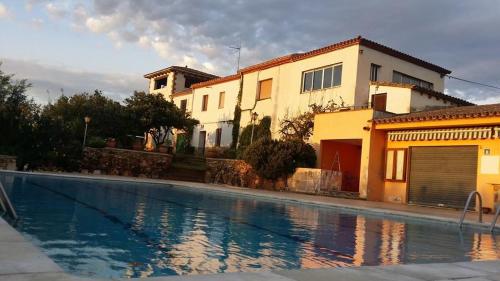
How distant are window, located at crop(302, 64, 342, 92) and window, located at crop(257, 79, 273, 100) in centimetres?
327

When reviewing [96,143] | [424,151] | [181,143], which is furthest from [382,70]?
[181,143]

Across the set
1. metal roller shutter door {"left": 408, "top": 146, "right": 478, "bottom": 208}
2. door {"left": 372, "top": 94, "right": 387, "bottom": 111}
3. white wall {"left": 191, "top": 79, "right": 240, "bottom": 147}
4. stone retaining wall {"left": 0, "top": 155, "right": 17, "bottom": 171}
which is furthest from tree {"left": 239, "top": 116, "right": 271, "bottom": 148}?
stone retaining wall {"left": 0, "top": 155, "right": 17, "bottom": 171}

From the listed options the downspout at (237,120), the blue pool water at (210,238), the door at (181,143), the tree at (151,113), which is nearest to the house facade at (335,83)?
the downspout at (237,120)

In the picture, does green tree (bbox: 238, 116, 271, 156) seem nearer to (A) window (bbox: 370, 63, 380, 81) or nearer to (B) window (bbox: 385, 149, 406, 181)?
(A) window (bbox: 370, 63, 380, 81)

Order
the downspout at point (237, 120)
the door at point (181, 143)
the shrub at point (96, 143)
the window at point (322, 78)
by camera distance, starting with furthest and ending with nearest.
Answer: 1. the door at point (181, 143)
2. the downspout at point (237, 120)
3. the shrub at point (96, 143)
4. the window at point (322, 78)

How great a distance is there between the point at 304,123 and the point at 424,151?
24.5ft

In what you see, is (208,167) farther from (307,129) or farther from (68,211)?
(68,211)

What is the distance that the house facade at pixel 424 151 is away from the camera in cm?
1741

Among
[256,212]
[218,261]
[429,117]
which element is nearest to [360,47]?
[429,117]

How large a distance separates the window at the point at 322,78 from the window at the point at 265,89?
10.7 feet

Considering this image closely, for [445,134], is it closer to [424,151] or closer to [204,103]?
[424,151]

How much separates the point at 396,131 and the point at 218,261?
16.4 meters

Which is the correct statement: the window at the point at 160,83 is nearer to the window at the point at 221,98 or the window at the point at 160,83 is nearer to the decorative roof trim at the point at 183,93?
the decorative roof trim at the point at 183,93

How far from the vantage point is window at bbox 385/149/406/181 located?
20656 mm
